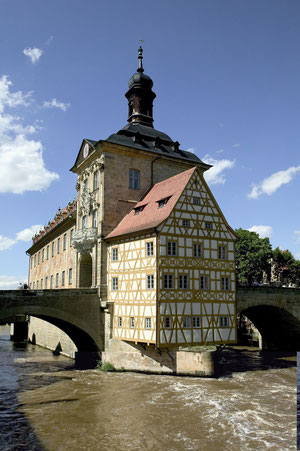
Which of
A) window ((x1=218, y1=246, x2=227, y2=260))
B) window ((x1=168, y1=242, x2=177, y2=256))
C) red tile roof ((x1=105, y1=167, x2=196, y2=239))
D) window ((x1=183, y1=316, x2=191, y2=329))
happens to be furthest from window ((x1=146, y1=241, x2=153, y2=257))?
window ((x1=218, y1=246, x2=227, y2=260))

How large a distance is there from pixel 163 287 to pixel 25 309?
8.77 metres

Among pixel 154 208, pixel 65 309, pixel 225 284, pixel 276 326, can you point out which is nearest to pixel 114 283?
pixel 65 309

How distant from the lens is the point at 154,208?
87.8 ft

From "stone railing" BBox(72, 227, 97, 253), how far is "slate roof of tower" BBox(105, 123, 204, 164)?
6.98 meters

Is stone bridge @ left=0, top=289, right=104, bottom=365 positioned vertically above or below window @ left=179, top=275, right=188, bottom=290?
below

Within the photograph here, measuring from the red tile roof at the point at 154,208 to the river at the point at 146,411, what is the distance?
9.23m

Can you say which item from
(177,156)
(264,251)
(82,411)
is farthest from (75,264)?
(264,251)

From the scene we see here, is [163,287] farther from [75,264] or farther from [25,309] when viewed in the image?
[75,264]

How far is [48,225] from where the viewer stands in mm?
51938

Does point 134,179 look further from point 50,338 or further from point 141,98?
point 50,338

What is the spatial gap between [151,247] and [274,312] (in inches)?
669

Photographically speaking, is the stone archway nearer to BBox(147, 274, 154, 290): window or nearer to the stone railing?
the stone railing

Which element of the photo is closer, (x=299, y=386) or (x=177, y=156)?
(x=299, y=386)

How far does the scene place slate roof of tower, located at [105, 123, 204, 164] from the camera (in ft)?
102
